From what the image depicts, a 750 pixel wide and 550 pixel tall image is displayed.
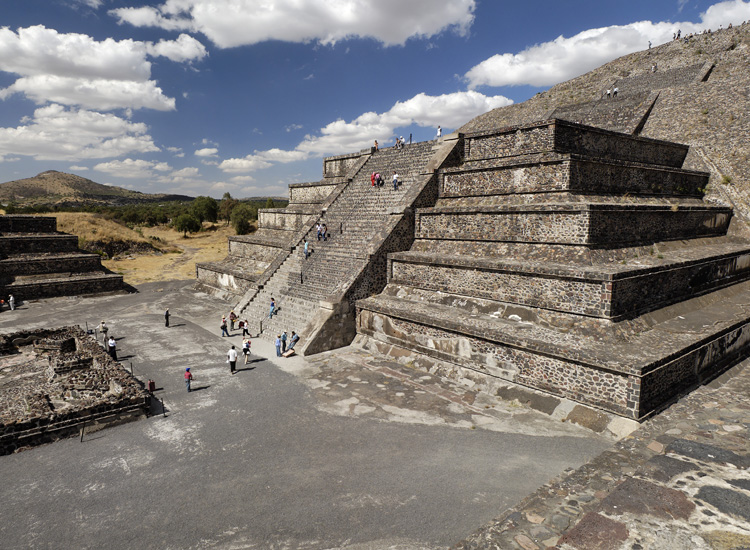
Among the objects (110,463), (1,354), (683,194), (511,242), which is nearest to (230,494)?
(110,463)

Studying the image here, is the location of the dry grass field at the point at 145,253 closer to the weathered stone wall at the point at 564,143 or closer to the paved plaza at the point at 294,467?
the paved plaza at the point at 294,467

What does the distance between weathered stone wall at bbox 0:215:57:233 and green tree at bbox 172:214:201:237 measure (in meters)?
29.8

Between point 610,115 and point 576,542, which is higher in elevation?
point 610,115

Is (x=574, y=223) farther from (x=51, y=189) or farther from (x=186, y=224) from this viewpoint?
(x=51, y=189)

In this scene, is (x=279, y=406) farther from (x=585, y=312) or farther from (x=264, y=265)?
(x=264, y=265)

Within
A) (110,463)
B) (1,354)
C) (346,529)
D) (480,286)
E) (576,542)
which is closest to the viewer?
(576,542)

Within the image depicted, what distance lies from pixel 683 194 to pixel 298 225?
60.1 feet

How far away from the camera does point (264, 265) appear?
904 inches

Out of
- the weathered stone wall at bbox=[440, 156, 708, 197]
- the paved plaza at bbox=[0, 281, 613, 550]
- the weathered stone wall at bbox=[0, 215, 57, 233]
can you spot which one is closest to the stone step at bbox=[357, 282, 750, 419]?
the paved plaza at bbox=[0, 281, 613, 550]

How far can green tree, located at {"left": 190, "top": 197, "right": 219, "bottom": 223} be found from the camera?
6345 cm

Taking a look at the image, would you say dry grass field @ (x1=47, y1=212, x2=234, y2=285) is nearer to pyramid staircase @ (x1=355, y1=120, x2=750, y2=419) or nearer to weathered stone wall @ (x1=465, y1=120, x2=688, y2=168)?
pyramid staircase @ (x1=355, y1=120, x2=750, y2=419)

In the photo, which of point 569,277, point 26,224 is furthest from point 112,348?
point 26,224

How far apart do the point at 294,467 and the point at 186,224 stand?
186 ft

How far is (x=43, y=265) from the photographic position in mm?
25266
